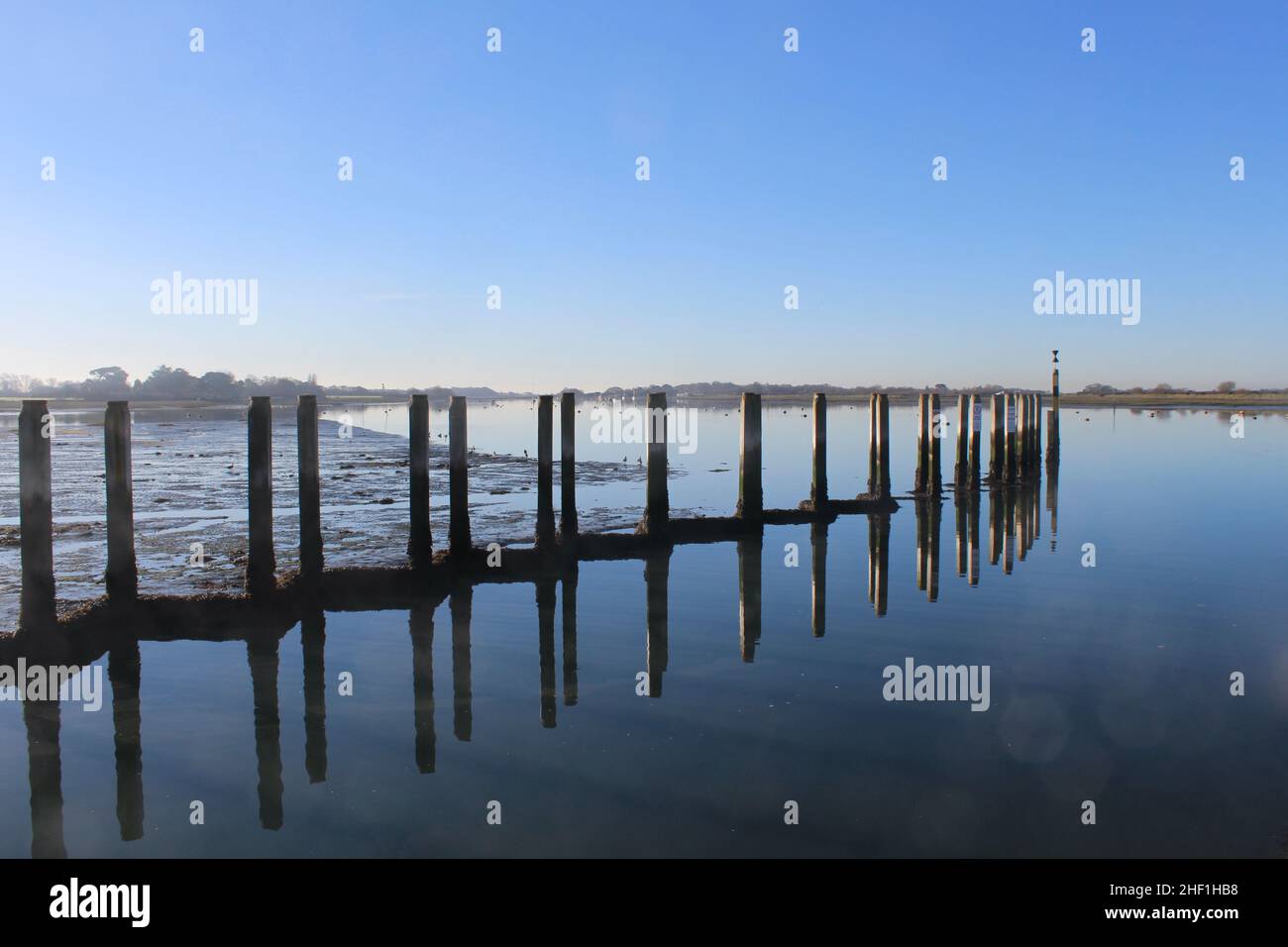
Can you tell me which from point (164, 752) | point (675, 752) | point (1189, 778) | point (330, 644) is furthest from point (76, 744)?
point (1189, 778)

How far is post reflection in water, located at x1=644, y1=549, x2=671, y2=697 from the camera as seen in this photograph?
36.6 feet

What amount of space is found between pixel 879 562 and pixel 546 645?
28.3ft

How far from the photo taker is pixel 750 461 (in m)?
20.2

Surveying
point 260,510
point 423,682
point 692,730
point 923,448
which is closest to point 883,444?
point 923,448

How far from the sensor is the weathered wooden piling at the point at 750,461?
19.8 m

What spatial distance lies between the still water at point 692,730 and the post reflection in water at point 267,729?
3cm

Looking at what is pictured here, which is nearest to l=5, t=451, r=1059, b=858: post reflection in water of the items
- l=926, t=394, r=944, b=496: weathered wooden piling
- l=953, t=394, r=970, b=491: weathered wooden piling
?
l=926, t=394, r=944, b=496: weathered wooden piling

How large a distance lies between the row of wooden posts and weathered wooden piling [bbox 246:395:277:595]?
0.01 m

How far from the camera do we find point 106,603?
12.2 metres

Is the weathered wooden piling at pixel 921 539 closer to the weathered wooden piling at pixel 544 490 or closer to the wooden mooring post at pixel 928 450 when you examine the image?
the wooden mooring post at pixel 928 450

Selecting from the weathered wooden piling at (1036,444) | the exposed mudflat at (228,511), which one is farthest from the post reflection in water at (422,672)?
the weathered wooden piling at (1036,444)

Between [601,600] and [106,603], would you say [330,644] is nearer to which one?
[106,603]

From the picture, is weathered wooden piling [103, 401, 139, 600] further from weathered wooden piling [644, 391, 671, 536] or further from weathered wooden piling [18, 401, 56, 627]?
weathered wooden piling [644, 391, 671, 536]

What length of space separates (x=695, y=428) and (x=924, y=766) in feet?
234
